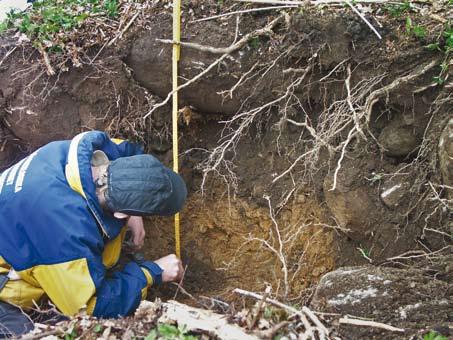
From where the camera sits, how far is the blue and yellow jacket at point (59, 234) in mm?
2217

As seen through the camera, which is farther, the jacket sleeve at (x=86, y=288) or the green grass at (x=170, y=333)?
the jacket sleeve at (x=86, y=288)

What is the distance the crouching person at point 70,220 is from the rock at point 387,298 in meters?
0.83

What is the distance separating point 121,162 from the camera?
2.30 meters

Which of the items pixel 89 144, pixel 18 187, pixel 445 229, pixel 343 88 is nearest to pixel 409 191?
pixel 445 229

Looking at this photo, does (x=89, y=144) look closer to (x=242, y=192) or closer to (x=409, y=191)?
(x=242, y=192)

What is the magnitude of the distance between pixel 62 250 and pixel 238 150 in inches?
52.3

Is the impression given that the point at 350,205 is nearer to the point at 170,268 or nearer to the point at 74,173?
the point at 170,268

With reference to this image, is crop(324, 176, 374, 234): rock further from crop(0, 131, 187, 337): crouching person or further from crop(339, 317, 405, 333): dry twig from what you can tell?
crop(339, 317, 405, 333): dry twig

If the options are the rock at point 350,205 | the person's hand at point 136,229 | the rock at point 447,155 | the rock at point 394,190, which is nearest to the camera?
the rock at point 447,155

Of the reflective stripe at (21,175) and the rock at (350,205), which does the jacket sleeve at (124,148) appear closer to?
the reflective stripe at (21,175)

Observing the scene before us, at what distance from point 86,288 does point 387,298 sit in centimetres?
127

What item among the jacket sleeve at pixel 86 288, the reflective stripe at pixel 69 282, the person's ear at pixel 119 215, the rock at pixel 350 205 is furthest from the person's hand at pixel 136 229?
the rock at pixel 350 205

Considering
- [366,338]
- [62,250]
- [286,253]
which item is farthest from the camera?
[286,253]

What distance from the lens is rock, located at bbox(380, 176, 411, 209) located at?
2.59 m
